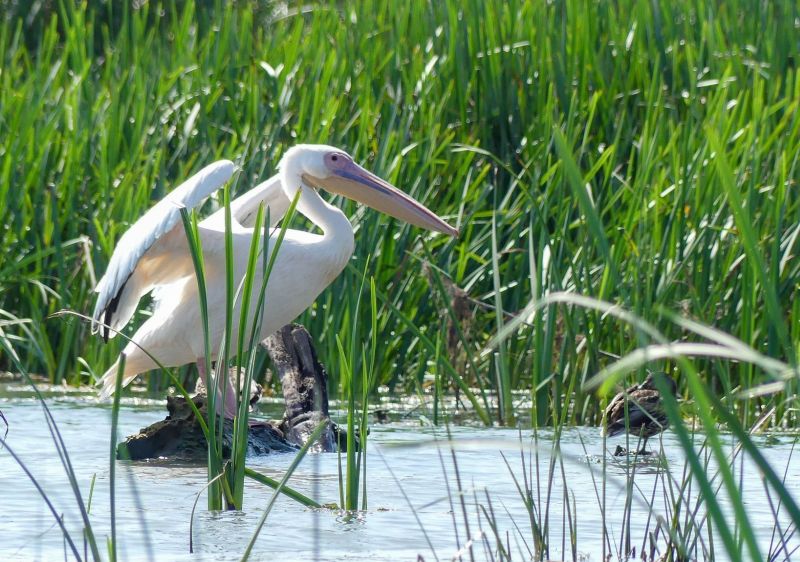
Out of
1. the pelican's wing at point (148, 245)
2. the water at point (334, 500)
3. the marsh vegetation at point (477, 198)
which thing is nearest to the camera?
the water at point (334, 500)

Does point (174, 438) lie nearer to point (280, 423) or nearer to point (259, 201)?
point (280, 423)

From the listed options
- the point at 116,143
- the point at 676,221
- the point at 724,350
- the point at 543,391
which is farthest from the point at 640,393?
the point at 116,143

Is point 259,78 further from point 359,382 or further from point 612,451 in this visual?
point 612,451

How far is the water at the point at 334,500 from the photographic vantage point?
2.81 meters

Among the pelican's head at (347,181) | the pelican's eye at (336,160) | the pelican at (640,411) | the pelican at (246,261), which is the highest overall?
the pelican's eye at (336,160)

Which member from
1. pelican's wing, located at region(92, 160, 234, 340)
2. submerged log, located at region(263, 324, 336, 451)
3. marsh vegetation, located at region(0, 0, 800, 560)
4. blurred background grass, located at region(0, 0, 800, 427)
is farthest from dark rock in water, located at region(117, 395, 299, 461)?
blurred background grass, located at region(0, 0, 800, 427)

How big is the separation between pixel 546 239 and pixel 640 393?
1028 mm

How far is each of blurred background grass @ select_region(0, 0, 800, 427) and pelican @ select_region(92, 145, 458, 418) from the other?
1.15 feet

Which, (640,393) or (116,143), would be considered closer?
(640,393)

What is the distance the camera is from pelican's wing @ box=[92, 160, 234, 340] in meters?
4.27

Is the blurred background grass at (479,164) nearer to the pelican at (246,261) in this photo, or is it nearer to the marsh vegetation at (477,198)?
the marsh vegetation at (477,198)

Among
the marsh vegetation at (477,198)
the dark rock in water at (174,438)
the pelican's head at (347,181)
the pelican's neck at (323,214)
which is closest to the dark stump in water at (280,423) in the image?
the dark rock in water at (174,438)

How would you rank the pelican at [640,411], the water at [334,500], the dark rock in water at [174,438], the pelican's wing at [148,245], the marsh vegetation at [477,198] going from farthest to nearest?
1. the marsh vegetation at [477,198]
2. the pelican's wing at [148,245]
3. the dark rock in water at [174,438]
4. the pelican at [640,411]
5. the water at [334,500]

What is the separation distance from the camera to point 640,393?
3959mm
